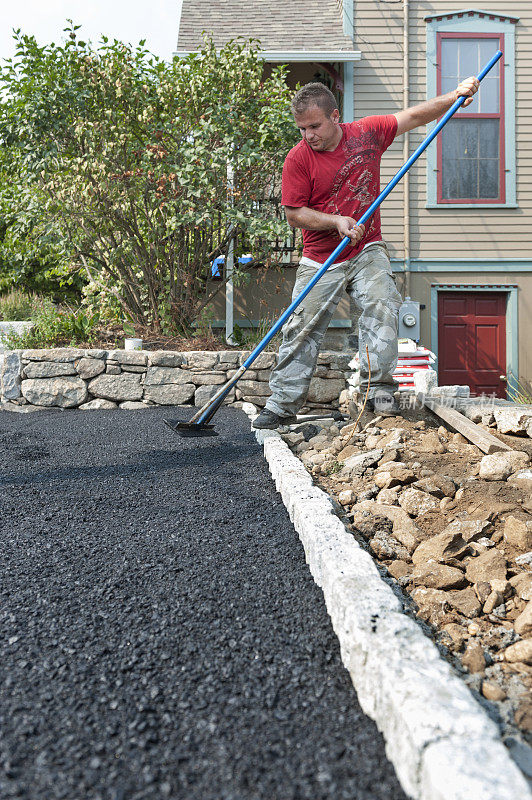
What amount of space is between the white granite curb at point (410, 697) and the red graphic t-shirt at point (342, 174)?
243 centimetres

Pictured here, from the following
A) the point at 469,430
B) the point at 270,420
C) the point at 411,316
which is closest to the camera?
the point at 469,430

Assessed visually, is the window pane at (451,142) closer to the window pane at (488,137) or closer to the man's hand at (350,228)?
the window pane at (488,137)

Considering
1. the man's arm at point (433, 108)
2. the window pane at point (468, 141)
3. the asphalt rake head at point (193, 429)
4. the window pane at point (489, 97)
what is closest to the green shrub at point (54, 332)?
the asphalt rake head at point (193, 429)

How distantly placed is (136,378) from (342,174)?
284 centimetres

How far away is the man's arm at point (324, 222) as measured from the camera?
333 centimetres

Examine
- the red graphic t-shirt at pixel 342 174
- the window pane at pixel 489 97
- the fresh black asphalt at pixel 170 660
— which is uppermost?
the window pane at pixel 489 97

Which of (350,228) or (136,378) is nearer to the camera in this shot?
(350,228)

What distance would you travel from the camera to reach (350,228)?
3359mm

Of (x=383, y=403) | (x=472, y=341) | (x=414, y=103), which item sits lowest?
(x=383, y=403)

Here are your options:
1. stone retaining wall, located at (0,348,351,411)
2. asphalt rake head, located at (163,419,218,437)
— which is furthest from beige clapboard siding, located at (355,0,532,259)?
asphalt rake head, located at (163,419,218,437)

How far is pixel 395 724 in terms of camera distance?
0.99 m

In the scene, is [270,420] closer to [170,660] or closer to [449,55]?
[170,660]

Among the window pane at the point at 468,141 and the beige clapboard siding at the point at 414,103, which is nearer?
the beige clapboard siding at the point at 414,103

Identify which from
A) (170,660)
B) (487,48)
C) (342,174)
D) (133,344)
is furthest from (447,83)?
(170,660)
